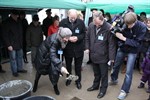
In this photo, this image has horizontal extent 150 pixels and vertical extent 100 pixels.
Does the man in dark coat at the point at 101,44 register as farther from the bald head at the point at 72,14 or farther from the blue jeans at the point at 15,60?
the blue jeans at the point at 15,60

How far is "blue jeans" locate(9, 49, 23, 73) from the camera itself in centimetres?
489

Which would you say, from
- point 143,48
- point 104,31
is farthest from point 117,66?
point 143,48

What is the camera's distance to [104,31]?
3.74m

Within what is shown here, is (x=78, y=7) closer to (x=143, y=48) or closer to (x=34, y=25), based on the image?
(x=34, y=25)

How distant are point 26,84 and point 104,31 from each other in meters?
1.70

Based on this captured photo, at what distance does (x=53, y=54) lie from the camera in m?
3.64

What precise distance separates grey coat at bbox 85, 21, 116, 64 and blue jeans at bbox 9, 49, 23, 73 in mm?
1942

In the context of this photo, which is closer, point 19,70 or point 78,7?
point 78,7

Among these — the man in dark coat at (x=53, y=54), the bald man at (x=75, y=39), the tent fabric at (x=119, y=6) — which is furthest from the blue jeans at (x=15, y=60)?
the tent fabric at (x=119, y=6)

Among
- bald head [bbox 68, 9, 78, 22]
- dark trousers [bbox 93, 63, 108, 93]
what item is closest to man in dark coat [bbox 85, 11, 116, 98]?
dark trousers [bbox 93, 63, 108, 93]

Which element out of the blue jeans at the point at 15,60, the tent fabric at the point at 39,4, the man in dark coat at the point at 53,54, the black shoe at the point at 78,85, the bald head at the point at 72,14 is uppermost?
the tent fabric at the point at 39,4

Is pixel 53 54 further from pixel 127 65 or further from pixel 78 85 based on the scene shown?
pixel 127 65

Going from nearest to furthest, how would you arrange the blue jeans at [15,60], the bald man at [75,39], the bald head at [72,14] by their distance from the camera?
the bald head at [72,14] → the bald man at [75,39] → the blue jeans at [15,60]

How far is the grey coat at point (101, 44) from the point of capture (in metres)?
3.73
